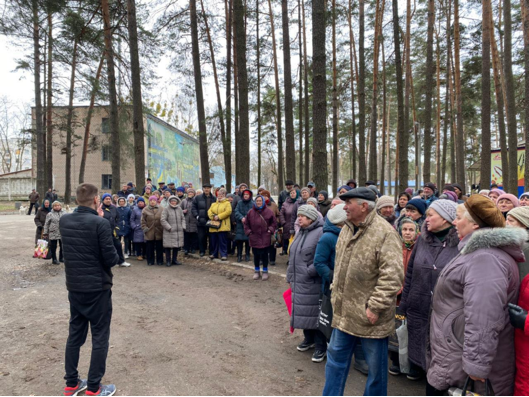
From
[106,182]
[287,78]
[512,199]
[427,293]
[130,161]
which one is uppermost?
[287,78]

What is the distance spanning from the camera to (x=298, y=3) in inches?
770

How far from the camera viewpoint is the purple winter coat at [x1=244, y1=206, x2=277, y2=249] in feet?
27.7

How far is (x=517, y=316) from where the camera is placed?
7.78ft

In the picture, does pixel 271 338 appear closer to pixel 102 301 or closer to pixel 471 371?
pixel 102 301

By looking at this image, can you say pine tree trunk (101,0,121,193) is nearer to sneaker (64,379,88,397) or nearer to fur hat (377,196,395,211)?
fur hat (377,196,395,211)

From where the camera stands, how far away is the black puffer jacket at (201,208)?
33.9 feet

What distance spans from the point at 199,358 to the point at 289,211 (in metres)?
5.74

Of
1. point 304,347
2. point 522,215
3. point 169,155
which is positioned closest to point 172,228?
point 304,347

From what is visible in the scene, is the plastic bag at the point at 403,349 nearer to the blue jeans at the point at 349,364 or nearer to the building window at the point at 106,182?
the blue jeans at the point at 349,364

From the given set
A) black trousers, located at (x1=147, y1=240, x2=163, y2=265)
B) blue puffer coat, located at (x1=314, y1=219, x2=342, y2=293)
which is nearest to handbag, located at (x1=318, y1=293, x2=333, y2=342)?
blue puffer coat, located at (x1=314, y1=219, x2=342, y2=293)

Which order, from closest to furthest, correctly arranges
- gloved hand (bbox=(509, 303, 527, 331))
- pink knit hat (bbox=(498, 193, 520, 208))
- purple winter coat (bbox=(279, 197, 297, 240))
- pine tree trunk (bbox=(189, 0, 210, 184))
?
gloved hand (bbox=(509, 303, 527, 331)) → pink knit hat (bbox=(498, 193, 520, 208)) → purple winter coat (bbox=(279, 197, 297, 240)) → pine tree trunk (bbox=(189, 0, 210, 184))

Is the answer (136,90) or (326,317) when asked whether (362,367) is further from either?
(136,90)

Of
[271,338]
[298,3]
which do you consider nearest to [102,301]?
[271,338]

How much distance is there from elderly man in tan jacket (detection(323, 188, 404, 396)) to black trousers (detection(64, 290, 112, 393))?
2.17 m
